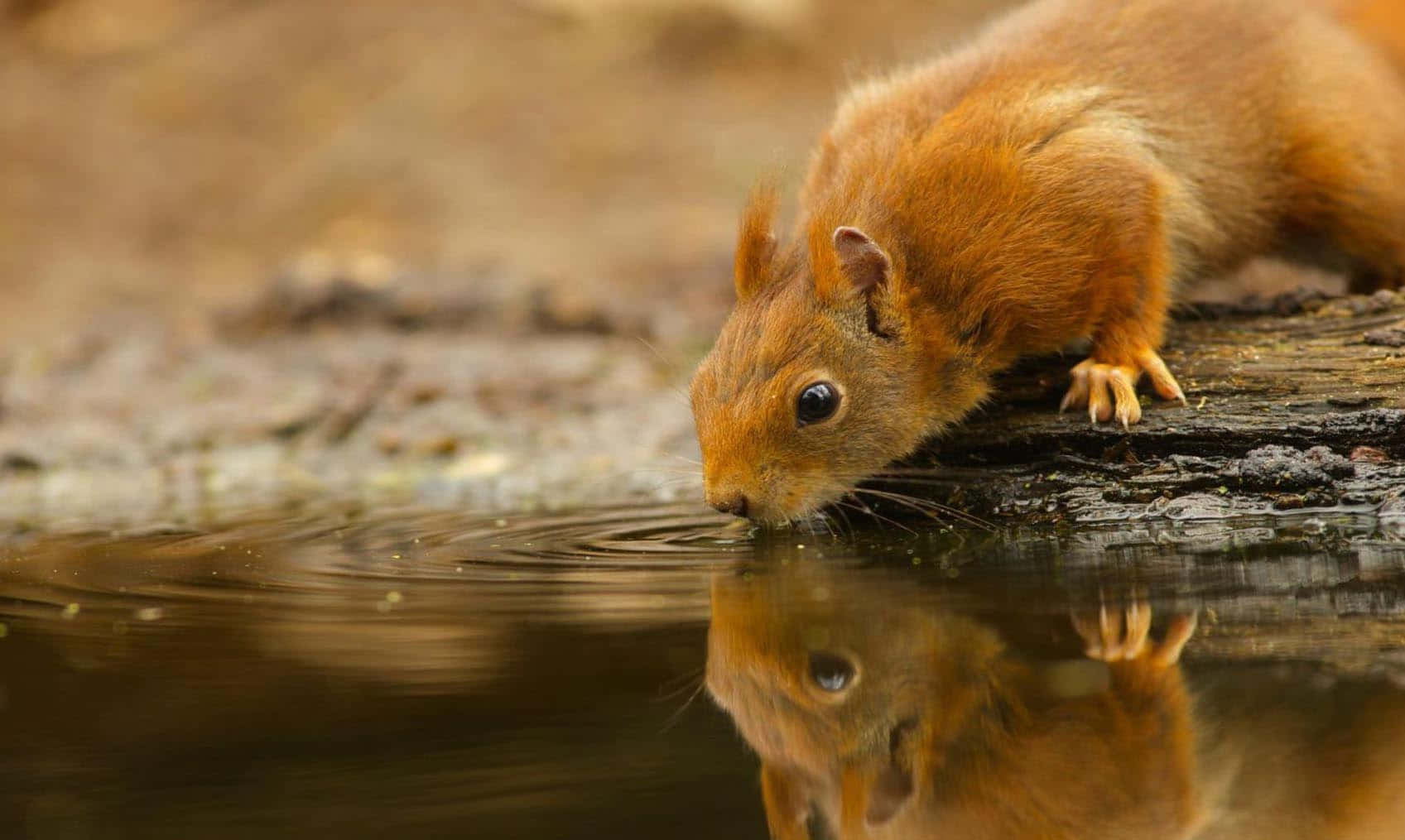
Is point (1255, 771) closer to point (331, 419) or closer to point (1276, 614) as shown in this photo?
point (1276, 614)

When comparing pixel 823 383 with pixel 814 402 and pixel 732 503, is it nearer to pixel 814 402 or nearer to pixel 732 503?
pixel 814 402

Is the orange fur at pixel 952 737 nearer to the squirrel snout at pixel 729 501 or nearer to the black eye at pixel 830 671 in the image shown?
the black eye at pixel 830 671

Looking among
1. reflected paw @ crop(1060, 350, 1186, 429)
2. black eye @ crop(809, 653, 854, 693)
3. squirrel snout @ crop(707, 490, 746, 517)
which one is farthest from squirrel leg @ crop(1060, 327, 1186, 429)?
black eye @ crop(809, 653, 854, 693)

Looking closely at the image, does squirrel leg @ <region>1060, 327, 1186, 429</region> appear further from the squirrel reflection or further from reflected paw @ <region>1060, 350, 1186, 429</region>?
the squirrel reflection

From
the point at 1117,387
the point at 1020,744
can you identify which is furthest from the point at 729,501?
the point at 1020,744

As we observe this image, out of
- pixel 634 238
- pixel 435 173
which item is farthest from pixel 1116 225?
pixel 435 173

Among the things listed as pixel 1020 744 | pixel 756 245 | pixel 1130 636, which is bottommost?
pixel 1020 744
